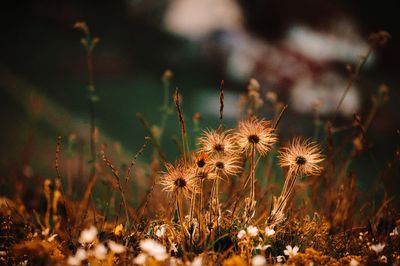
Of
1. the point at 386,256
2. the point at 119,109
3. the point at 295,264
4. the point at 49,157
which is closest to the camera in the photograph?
the point at 295,264

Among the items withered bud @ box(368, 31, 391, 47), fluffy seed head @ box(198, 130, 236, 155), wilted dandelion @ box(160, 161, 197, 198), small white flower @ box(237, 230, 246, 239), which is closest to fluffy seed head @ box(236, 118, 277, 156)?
fluffy seed head @ box(198, 130, 236, 155)

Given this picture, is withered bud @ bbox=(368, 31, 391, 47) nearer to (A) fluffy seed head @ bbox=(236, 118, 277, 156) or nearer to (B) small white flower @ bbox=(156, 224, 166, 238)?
(A) fluffy seed head @ bbox=(236, 118, 277, 156)

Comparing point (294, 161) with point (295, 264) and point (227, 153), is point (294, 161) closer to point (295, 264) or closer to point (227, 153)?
point (227, 153)

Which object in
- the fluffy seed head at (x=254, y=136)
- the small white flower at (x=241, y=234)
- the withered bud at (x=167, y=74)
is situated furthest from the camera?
the withered bud at (x=167, y=74)

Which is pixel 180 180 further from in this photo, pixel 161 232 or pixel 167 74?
pixel 167 74

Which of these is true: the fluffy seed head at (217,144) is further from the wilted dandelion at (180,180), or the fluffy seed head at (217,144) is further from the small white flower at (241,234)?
the small white flower at (241,234)

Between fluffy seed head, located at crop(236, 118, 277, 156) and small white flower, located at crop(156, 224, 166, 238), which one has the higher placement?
fluffy seed head, located at crop(236, 118, 277, 156)

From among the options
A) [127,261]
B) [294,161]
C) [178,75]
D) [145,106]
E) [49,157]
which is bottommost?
[127,261]

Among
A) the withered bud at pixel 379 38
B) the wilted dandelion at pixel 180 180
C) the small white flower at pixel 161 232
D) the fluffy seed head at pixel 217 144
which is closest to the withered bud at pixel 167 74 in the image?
the fluffy seed head at pixel 217 144

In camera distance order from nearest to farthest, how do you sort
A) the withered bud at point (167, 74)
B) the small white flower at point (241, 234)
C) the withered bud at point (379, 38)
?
the small white flower at point (241, 234)
the withered bud at point (379, 38)
the withered bud at point (167, 74)

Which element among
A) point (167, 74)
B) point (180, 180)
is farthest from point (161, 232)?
point (167, 74)

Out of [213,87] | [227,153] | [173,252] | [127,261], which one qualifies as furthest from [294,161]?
[213,87]
